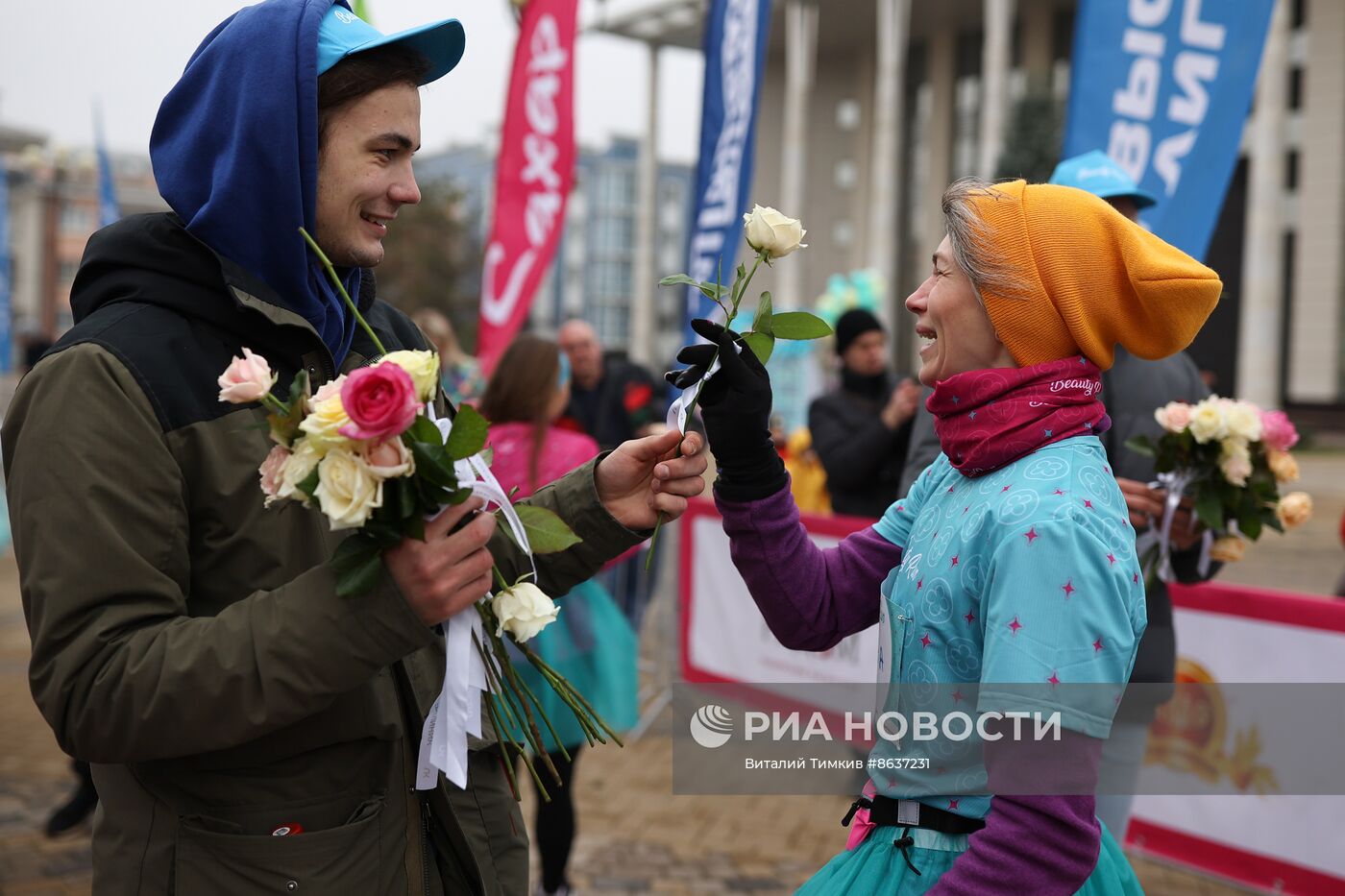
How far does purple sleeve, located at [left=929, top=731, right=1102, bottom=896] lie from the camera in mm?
1440

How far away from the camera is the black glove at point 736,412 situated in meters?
1.87

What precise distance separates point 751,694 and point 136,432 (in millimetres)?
4985

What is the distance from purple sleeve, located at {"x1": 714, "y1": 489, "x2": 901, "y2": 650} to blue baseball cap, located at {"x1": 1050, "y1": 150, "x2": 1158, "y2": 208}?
1705mm

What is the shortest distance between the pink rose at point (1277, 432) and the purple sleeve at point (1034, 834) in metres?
2.21

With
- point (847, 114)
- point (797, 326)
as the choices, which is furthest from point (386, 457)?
point (847, 114)

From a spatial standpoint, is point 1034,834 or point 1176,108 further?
point 1176,108

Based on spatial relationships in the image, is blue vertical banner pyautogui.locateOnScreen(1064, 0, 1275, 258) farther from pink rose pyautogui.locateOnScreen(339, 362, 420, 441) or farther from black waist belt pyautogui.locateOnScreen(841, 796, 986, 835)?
pink rose pyautogui.locateOnScreen(339, 362, 420, 441)

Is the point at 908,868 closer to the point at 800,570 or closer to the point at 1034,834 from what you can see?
the point at 1034,834

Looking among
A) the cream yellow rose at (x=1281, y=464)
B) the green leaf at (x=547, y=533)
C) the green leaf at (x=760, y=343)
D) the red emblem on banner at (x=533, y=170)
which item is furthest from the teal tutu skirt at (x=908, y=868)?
the red emblem on banner at (x=533, y=170)

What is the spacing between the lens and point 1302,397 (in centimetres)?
3069

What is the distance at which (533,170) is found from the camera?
6742mm

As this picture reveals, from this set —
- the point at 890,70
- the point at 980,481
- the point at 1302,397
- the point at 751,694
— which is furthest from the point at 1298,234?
the point at 980,481

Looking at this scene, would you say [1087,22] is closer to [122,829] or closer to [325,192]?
[325,192]

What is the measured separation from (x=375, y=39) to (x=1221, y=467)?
2576 millimetres
